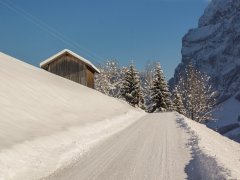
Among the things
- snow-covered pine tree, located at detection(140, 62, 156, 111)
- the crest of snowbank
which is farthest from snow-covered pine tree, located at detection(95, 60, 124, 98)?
the crest of snowbank

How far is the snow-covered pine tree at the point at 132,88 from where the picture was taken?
6850cm

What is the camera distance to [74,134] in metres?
19.0

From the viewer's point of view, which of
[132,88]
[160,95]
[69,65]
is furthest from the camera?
[132,88]

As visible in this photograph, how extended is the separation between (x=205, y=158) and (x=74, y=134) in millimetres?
8394

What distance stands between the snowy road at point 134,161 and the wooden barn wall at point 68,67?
124 ft

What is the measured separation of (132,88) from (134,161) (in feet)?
187

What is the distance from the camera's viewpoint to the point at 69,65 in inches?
2157

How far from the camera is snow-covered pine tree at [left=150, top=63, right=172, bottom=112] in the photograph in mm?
64688

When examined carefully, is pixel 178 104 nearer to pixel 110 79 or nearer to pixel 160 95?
pixel 160 95

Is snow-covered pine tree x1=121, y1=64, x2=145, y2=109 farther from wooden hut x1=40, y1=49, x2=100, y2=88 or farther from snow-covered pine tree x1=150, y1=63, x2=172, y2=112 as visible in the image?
wooden hut x1=40, y1=49, x2=100, y2=88

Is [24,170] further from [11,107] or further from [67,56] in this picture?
[67,56]

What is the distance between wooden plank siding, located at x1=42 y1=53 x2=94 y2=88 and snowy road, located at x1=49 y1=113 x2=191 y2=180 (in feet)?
124

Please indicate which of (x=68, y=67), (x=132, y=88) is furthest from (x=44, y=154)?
(x=132, y=88)

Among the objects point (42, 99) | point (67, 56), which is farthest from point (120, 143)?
point (67, 56)
